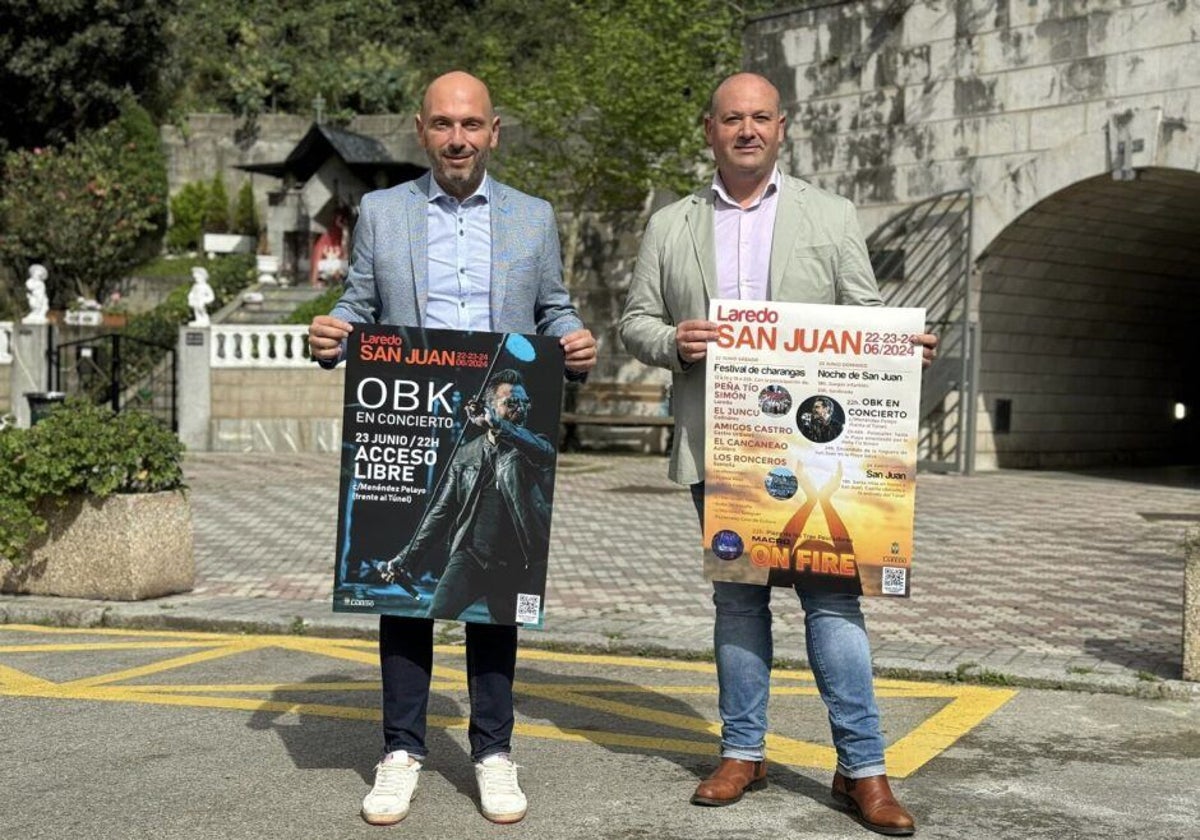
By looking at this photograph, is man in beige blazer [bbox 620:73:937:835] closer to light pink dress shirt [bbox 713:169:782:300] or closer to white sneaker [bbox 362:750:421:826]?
light pink dress shirt [bbox 713:169:782:300]

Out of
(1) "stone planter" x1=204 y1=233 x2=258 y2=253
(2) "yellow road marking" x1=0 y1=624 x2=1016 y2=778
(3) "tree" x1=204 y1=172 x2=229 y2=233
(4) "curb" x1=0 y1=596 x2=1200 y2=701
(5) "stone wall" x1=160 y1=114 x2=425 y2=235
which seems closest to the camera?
(2) "yellow road marking" x1=0 y1=624 x2=1016 y2=778

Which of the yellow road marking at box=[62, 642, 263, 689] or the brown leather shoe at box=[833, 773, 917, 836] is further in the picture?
the yellow road marking at box=[62, 642, 263, 689]

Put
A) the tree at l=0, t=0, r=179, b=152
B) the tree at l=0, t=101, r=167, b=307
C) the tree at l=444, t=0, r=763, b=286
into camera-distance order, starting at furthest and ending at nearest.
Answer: the tree at l=0, t=0, r=179, b=152
the tree at l=0, t=101, r=167, b=307
the tree at l=444, t=0, r=763, b=286

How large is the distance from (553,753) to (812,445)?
152cm

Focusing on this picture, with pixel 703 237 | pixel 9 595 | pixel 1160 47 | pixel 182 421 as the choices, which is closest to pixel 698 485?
pixel 703 237

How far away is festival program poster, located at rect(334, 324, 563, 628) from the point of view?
179 inches

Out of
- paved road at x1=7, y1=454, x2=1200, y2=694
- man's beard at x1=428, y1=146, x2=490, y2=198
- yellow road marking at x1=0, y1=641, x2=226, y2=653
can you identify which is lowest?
yellow road marking at x1=0, y1=641, x2=226, y2=653

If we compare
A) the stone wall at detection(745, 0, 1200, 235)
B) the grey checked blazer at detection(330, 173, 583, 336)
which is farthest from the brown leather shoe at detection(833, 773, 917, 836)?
the stone wall at detection(745, 0, 1200, 235)

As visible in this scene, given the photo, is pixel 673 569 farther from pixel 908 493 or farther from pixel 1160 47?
pixel 1160 47

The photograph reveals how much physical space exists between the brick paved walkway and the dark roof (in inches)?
555

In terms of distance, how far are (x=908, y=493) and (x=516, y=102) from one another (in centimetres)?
1928

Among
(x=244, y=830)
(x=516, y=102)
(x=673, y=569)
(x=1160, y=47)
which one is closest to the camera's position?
(x=244, y=830)

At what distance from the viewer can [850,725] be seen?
14.7ft

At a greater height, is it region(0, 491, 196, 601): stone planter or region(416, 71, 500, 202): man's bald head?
region(416, 71, 500, 202): man's bald head
